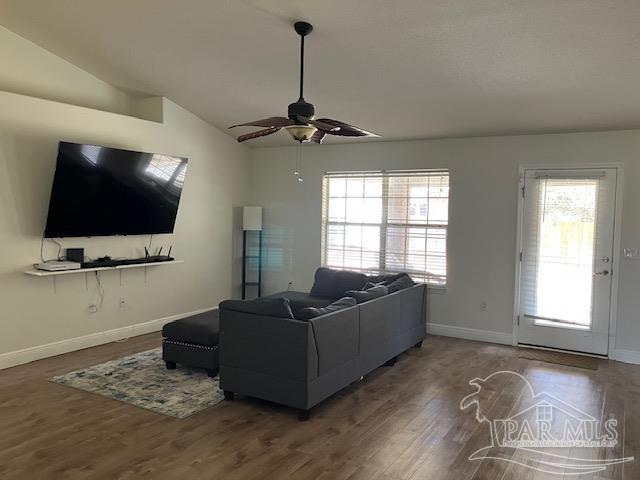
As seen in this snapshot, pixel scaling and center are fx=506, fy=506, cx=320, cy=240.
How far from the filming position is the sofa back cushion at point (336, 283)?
20.5 ft

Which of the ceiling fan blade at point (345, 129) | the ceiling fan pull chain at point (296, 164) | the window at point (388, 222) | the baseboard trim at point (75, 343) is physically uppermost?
the ceiling fan pull chain at point (296, 164)

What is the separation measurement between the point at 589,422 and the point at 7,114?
5.64m

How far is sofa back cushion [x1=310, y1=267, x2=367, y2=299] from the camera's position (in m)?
6.23

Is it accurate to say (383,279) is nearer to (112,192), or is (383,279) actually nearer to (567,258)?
(567,258)

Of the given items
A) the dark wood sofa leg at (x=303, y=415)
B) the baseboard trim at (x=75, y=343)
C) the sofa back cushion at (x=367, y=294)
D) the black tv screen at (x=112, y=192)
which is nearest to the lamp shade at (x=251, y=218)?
the black tv screen at (x=112, y=192)

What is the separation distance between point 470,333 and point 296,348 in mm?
3295

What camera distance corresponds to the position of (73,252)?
17.2ft

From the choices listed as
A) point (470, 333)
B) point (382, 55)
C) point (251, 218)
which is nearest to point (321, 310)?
point (382, 55)

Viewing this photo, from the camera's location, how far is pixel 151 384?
443 cm

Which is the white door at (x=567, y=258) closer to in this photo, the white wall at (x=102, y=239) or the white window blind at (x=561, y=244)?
the white window blind at (x=561, y=244)

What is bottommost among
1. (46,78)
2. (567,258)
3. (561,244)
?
(567,258)

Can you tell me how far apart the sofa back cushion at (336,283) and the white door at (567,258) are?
191cm

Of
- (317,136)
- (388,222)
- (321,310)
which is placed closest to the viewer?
(321,310)

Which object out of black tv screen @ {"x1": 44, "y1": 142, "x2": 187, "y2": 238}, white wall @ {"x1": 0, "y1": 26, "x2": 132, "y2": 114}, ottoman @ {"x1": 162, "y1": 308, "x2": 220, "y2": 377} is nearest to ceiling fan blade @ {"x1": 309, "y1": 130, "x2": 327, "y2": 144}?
ottoman @ {"x1": 162, "y1": 308, "x2": 220, "y2": 377}
